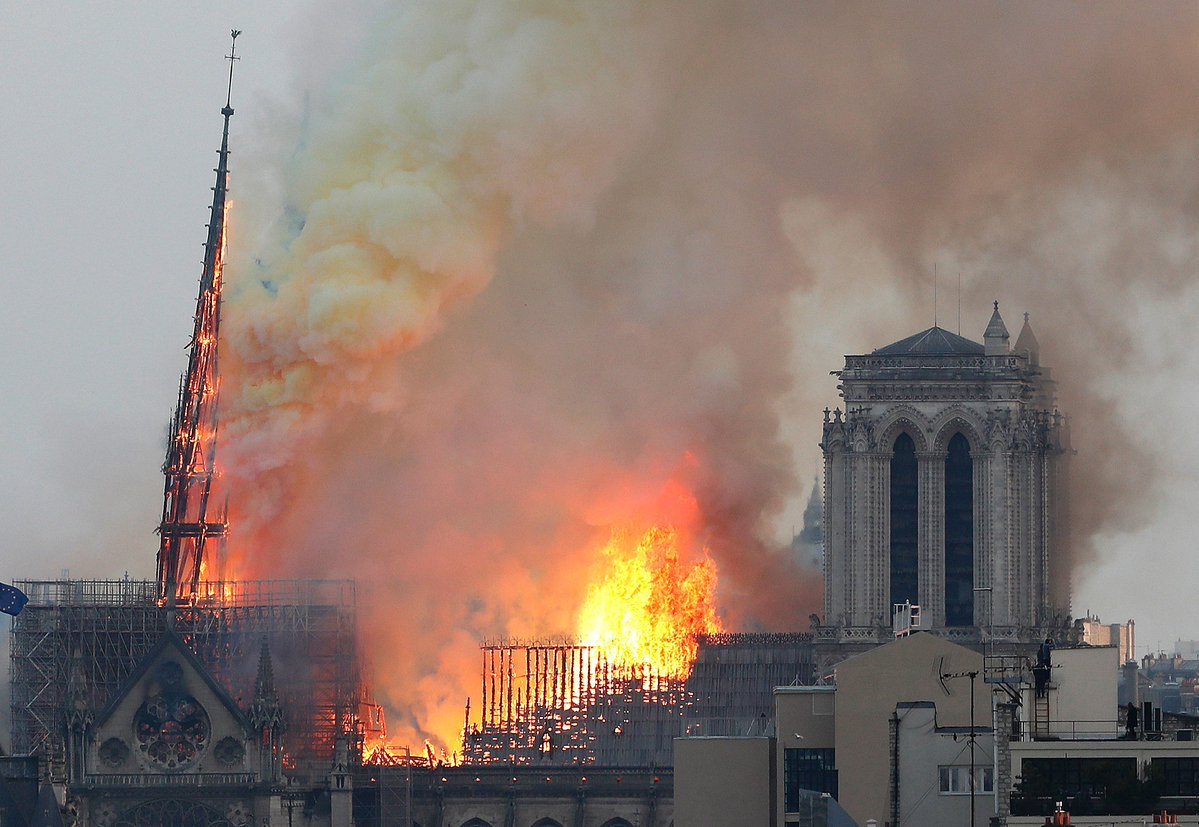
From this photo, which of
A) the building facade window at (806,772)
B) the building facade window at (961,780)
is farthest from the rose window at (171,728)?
the building facade window at (961,780)

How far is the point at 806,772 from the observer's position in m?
118

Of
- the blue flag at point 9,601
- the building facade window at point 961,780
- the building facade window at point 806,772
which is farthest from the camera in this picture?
the blue flag at point 9,601

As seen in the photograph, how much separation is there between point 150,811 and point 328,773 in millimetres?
8716

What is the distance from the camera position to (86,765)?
648 feet

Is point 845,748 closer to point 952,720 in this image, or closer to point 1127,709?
point 952,720

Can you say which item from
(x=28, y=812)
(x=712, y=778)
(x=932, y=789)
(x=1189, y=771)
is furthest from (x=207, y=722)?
(x=1189, y=771)

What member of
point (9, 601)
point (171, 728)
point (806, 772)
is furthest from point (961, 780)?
point (171, 728)

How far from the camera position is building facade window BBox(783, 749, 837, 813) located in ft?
383

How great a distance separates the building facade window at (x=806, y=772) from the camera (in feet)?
383

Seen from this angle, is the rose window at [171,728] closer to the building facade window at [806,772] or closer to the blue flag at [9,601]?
the blue flag at [9,601]

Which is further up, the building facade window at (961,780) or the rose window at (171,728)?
the rose window at (171,728)

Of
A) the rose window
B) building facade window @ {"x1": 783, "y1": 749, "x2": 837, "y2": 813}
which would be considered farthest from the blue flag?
the rose window

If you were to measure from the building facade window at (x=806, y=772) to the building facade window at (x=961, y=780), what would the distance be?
503cm

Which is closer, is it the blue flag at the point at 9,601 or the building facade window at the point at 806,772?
the building facade window at the point at 806,772
